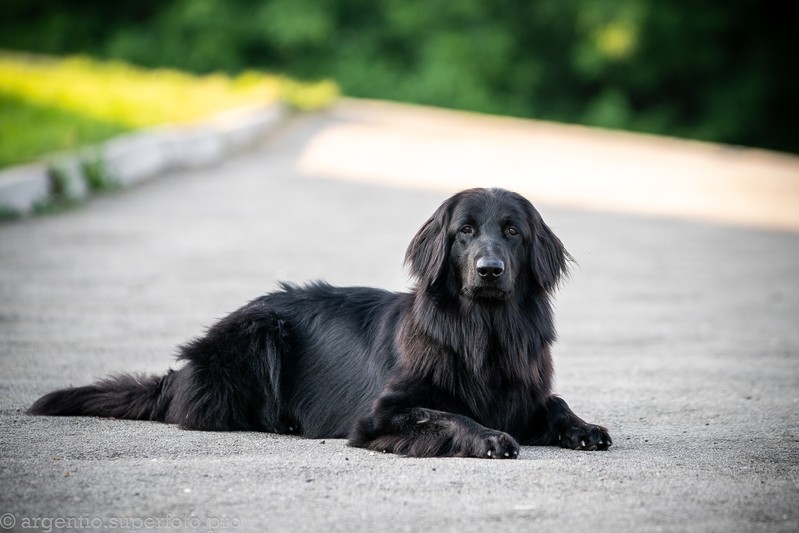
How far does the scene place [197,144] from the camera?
19.5 metres

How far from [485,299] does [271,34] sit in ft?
143

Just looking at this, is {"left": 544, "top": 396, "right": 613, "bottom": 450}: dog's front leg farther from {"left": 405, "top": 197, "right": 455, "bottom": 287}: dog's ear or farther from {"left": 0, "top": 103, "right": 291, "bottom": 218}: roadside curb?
{"left": 0, "top": 103, "right": 291, "bottom": 218}: roadside curb

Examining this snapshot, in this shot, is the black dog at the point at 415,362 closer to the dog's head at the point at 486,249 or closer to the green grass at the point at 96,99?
the dog's head at the point at 486,249

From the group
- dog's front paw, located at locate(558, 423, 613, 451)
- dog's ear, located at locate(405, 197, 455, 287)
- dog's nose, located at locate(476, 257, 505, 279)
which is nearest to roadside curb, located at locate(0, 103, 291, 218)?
dog's ear, located at locate(405, 197, 455, 287)

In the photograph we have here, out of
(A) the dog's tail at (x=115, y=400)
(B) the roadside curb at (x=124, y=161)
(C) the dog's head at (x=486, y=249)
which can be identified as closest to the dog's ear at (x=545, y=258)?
(C) the dog's head at (x=486, y=249)

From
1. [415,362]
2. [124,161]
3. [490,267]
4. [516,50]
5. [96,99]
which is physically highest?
[516,50]

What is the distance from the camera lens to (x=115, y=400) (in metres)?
5.55

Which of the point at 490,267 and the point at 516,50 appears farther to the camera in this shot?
the point at 516,50

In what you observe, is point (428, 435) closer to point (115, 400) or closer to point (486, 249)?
point (486, 249)

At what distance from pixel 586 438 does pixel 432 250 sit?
122 centimetres

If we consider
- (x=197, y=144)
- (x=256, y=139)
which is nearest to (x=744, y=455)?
(x=197, y=144)

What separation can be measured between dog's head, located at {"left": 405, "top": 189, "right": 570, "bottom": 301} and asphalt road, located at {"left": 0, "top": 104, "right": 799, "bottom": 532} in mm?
871

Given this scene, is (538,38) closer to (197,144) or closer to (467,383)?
(197,144)

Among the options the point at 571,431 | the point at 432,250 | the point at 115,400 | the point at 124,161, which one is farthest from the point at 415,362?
the point at 124,161
